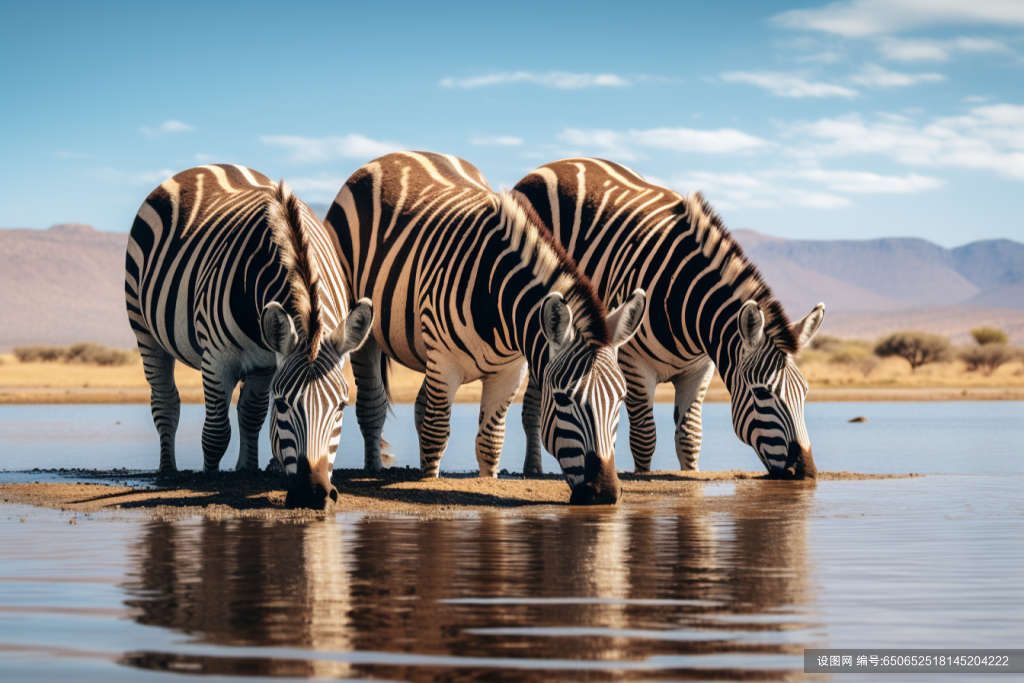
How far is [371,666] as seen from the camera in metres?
4.02

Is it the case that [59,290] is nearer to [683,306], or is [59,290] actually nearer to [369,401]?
[369,401]

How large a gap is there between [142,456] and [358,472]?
15.3 ft

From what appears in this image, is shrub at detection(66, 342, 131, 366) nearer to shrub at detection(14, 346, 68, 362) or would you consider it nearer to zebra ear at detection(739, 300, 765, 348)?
shrub at detection(14, 346, 68, 362)

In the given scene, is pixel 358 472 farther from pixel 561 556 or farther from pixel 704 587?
pixel 704 587

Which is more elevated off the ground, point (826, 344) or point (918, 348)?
point (826, 344)

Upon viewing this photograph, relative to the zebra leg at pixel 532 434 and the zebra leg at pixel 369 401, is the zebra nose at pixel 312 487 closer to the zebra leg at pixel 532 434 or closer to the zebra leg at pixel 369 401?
the zebra leg at pixel 369 401

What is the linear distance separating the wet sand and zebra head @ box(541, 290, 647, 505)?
2.05 feet

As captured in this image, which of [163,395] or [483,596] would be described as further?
[163,395]

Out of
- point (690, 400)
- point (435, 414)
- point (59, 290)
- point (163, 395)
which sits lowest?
point (435, 414)

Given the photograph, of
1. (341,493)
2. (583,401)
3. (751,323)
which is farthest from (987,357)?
(583,401)

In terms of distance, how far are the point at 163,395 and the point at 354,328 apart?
4479 mm

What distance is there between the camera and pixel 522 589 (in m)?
5.52

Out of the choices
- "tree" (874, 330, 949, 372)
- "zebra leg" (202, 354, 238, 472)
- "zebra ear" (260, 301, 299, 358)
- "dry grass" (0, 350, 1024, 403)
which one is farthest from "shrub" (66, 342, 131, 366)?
"zebra ear" (260, 301, 299, 358)

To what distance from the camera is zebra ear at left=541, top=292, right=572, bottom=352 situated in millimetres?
8523
